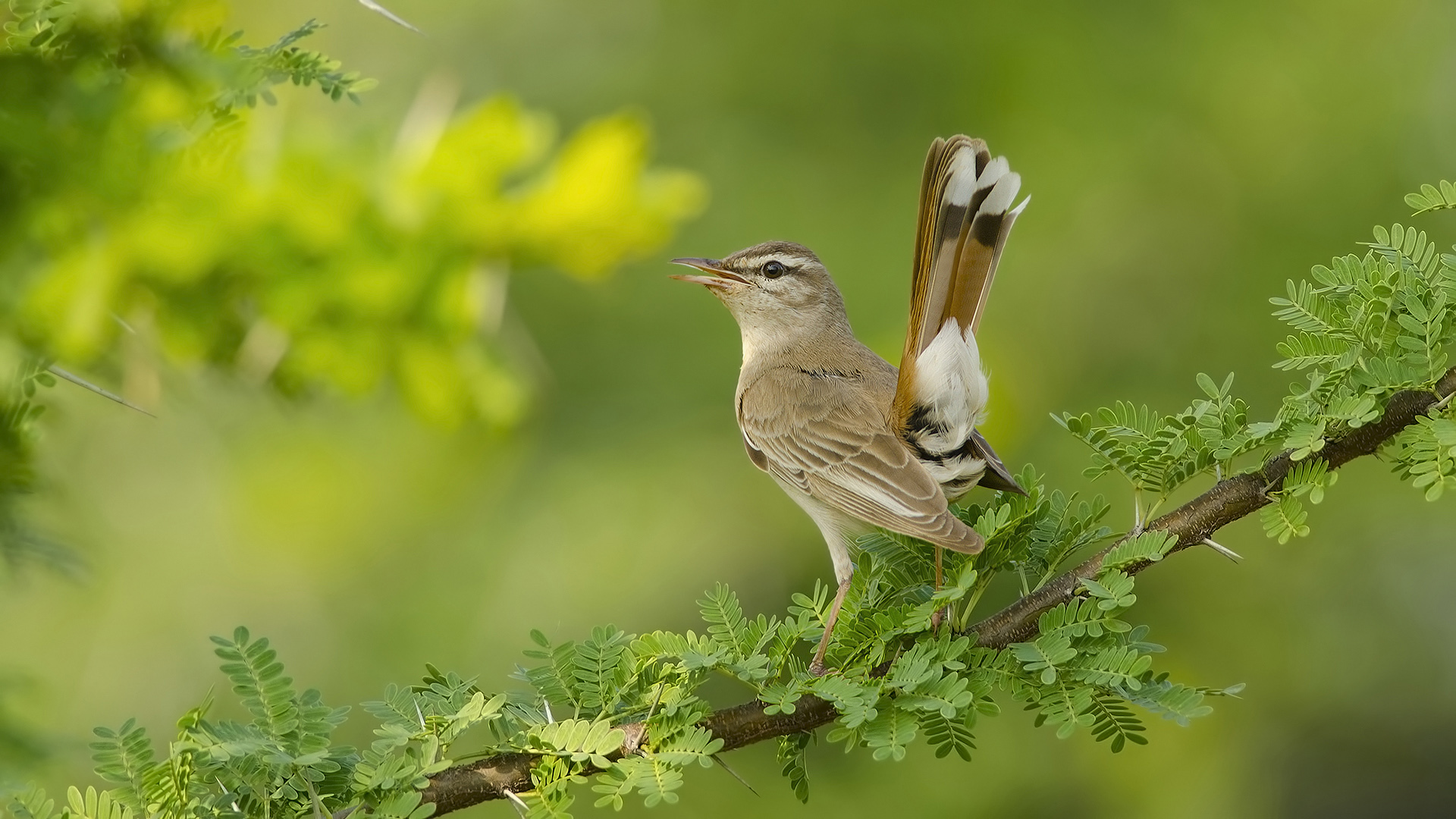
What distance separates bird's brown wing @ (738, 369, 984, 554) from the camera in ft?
9.42

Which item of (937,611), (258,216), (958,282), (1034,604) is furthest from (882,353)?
(258,216)

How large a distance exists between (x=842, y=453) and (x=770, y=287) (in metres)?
1.31

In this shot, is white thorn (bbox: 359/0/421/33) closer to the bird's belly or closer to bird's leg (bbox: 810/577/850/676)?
bird's leg (bbox: 810/577/850/676)

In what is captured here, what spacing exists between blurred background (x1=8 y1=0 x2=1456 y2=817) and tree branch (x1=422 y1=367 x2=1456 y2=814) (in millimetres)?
4013

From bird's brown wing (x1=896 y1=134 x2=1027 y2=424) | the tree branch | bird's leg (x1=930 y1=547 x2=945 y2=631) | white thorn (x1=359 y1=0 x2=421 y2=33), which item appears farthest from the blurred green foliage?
bird's leg (x1=930 y1=547 x2=945 y2=631)

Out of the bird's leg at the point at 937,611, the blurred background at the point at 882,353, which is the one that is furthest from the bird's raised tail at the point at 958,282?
the blurred background at the point at 882,353

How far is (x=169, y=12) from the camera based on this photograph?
2.18 m

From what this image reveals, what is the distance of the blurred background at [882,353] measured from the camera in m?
7.58

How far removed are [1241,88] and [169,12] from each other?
966 centimetres

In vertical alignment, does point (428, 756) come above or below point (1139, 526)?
below

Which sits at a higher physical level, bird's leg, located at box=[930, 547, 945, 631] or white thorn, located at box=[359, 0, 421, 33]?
white thorn, located at box=[359, 0, 421, 33]

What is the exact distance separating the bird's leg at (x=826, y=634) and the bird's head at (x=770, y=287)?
73.0 inches

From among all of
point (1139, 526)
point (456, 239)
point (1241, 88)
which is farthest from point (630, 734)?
point (1241, 88)

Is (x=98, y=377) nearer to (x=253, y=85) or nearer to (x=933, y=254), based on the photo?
(x=253, y=85)
